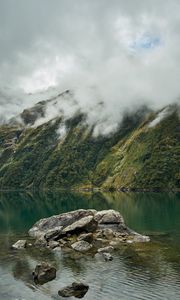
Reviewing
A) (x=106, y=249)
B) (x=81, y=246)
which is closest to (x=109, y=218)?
(x=81, y=246)

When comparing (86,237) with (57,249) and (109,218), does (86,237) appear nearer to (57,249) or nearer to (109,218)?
(57,249)

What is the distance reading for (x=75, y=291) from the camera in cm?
6650

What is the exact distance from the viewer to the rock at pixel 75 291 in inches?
2584

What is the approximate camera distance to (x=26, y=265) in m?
91.2

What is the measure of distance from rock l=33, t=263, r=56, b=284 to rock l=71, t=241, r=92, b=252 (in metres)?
28.9

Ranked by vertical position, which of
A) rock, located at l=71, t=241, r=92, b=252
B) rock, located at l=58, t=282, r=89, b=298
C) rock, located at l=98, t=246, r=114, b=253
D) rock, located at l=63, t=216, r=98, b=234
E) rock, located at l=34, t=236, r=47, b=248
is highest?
rock, located at l=63, t=216, r=98, b=234

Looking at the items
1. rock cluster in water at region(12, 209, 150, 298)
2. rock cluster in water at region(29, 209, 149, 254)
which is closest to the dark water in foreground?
rock cluster in water at region(12, 209, 150, 298)

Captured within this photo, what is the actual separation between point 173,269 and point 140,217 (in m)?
97.4

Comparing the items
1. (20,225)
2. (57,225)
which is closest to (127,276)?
(57,225)

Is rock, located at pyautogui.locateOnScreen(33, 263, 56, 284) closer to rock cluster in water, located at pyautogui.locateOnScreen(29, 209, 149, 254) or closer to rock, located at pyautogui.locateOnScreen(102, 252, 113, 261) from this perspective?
rock, located at pyautogui.locateOnScreen(102, 252, 113, 261)

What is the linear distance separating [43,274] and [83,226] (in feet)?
157

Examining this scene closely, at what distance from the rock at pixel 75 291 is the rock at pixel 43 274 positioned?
30.8 ft

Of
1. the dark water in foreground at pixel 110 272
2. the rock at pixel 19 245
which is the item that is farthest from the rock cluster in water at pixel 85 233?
the dark water in foreground at pixel 110 272

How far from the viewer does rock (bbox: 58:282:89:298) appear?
65.6 metres
